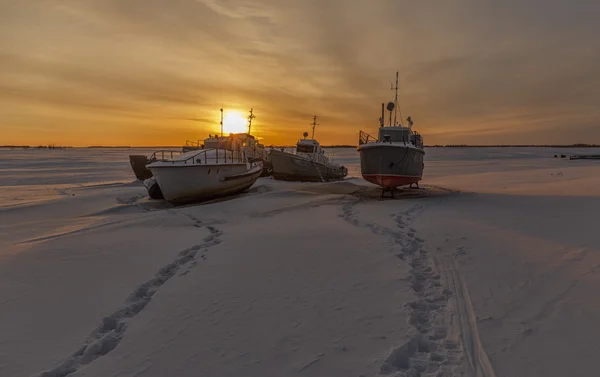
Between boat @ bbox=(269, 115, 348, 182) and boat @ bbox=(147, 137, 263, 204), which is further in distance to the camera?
boat @ bbox=(269, 115, 348, 182)

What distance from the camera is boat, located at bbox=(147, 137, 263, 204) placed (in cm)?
1480

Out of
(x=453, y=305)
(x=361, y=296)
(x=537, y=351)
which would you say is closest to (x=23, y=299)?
(x=361, y=296)

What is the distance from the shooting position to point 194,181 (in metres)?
15.3

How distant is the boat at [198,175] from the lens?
14.8 m

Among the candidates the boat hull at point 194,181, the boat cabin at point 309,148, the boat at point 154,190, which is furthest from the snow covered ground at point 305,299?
the boat cabin at point 309,148

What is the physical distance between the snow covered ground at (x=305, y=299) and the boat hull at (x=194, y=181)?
499 cm

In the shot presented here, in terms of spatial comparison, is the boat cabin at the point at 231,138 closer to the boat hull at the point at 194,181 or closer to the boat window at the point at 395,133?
the boat hull at the point at 194,181

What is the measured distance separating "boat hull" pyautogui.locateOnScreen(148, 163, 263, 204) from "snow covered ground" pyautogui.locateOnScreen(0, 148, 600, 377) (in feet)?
16.4

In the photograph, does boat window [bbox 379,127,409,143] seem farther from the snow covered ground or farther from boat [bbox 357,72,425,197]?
the snow covered ground

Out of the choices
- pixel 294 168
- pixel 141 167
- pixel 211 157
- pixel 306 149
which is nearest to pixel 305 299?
pixel 211 157

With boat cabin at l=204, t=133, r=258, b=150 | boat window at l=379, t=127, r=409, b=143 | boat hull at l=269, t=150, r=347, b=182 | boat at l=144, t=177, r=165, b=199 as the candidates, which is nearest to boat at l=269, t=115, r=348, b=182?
boat hull at l=269, t=150, r=347, b=182

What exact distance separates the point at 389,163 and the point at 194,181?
813 cm

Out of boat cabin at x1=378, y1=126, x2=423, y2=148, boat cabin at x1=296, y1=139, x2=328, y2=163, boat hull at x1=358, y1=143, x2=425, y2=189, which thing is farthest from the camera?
boat cabin at x1=296, y1=139, x2=328, y2=163

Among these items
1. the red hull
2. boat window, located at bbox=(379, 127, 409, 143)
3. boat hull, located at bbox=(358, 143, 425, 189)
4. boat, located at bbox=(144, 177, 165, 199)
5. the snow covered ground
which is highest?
boat window, located at bbox=(379, 127, 409, 143)
